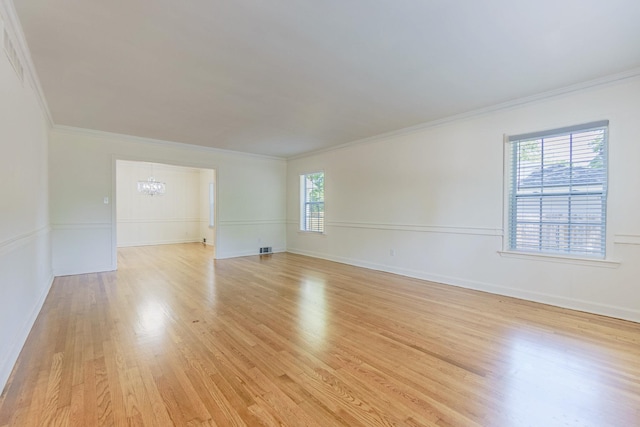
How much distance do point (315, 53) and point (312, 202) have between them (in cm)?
468

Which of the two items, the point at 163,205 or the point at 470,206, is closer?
→ the point at 470,206

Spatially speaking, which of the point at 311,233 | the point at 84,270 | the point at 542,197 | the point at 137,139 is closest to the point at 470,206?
the point at 542,197

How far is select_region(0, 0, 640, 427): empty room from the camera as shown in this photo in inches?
74.0

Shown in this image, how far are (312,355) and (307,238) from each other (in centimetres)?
485

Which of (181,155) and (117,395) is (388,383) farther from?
(181,155)

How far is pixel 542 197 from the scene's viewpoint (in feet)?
11.9

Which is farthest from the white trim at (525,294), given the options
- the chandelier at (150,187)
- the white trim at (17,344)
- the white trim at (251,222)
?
the chandelier at (150,187)

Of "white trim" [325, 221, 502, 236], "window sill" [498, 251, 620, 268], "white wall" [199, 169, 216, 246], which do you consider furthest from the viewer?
"white wall" [199, 169, 216, 246]

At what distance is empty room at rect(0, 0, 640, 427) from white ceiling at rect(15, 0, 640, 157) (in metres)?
0.02

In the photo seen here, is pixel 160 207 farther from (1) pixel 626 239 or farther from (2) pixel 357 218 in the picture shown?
(1) pixel 626 239

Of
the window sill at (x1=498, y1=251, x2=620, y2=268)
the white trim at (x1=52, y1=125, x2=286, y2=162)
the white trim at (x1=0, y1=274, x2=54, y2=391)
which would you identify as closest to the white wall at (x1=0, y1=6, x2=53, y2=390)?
the white trim at (x1=0, y1=274, x2=54, y2=391)

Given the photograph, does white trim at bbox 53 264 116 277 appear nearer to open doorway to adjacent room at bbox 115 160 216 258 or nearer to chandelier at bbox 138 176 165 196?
open doorway to adjacent room at bbox 115 160 216 258

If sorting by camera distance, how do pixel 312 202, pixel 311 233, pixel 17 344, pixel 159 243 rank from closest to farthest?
pixel 17 344 → pixel 311 233 → pixel 312 202 → pixel 159 243

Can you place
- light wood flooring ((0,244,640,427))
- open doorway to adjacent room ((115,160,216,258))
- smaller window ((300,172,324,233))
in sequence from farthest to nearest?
open doorway to adjacent room ((115,160,216,258)) → smaller window ((300,172,324,233)) → light wood flooring ((0,244,640,427))
